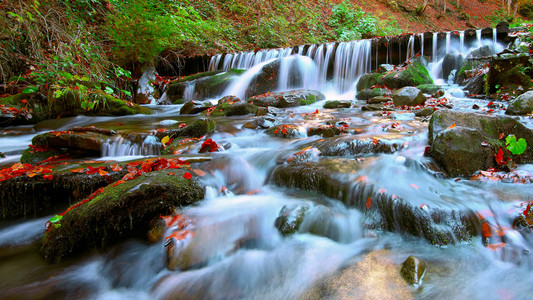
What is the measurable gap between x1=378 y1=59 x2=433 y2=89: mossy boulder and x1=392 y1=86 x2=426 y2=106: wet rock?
2.06 metres

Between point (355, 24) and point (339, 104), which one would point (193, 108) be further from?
point (355, 24)

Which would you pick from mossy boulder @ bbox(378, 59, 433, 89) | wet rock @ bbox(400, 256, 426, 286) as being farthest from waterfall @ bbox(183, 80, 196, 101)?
wet rock @ bbox(400, 256, 426, 286)

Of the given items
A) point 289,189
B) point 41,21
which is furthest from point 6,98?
point 289,189

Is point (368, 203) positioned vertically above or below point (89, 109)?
below

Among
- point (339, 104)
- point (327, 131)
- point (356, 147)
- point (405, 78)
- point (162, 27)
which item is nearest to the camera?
point (356, 147)

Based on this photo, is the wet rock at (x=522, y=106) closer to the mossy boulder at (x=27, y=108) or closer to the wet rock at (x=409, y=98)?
the wet rock at (x=409, y=98)

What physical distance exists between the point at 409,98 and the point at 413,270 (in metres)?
6.64

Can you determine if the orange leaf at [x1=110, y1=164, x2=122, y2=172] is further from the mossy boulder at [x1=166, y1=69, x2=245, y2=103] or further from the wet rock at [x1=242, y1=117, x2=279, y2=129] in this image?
the mossy boulder at [x1=166, y1=69, x2=245, y2=103]

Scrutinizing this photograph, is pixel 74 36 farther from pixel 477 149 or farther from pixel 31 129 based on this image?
pixel 477 149

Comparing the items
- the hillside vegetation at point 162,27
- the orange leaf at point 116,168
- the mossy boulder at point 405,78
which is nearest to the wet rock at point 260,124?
the hillside vegetation at point 162,27

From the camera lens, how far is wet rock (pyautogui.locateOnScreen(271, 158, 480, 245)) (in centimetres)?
228

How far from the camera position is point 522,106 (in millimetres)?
4746

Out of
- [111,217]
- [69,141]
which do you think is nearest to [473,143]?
[111,217]

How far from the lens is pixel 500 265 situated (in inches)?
79.4
